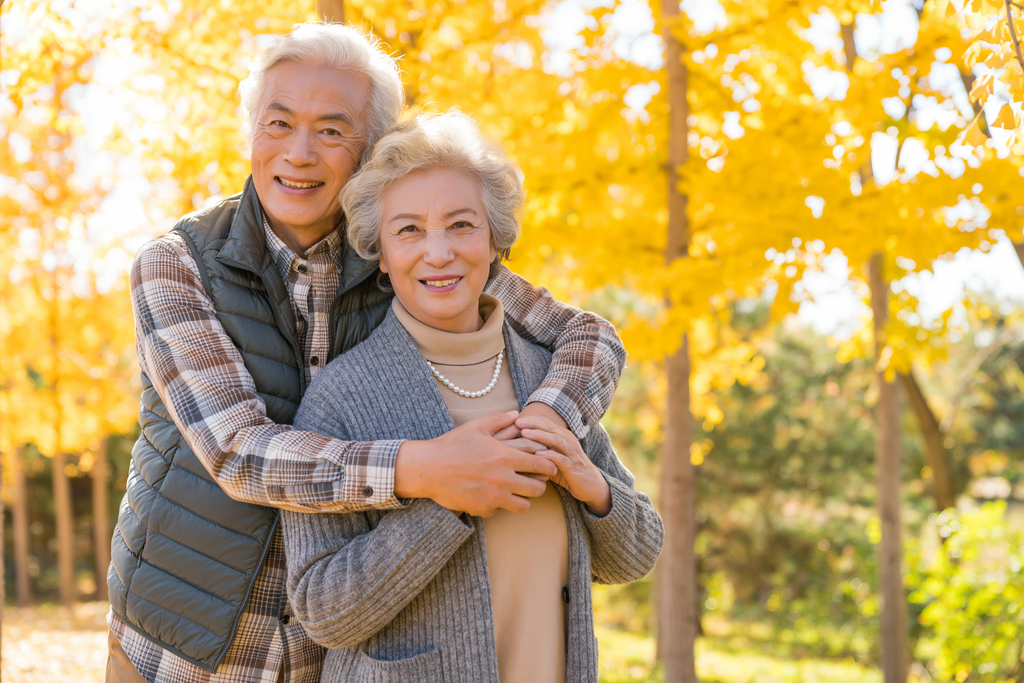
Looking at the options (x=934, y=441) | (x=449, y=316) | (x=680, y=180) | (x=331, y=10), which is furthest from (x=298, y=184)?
(x=934, y=441)

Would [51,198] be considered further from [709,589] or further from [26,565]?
[709,589]

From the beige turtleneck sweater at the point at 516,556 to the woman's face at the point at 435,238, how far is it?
11cm

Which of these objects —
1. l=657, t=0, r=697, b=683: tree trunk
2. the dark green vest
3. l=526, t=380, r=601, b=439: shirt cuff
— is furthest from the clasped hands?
l=657, t=0, r=697, b=683: tree trunk

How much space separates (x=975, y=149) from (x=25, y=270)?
10408 millimetres

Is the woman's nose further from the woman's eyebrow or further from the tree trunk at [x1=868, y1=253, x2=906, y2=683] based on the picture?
the tree trunk at [x1=868, y1=253, x2=906, y2=683]

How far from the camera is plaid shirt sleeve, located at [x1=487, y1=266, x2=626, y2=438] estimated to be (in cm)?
187

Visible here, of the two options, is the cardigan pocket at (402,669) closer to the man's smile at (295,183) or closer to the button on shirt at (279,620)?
the button on shirt at (279,620)

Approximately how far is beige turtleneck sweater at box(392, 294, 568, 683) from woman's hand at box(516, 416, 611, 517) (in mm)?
88

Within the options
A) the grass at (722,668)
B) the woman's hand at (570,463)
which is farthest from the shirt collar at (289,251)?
the grass at (722,668)

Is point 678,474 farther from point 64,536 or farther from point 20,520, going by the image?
point 20,520

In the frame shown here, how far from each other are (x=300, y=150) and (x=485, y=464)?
869mm

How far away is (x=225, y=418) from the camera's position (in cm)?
164

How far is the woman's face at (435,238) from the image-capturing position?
180 cm

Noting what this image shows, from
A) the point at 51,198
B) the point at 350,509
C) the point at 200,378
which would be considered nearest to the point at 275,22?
A: the point at 200,378
